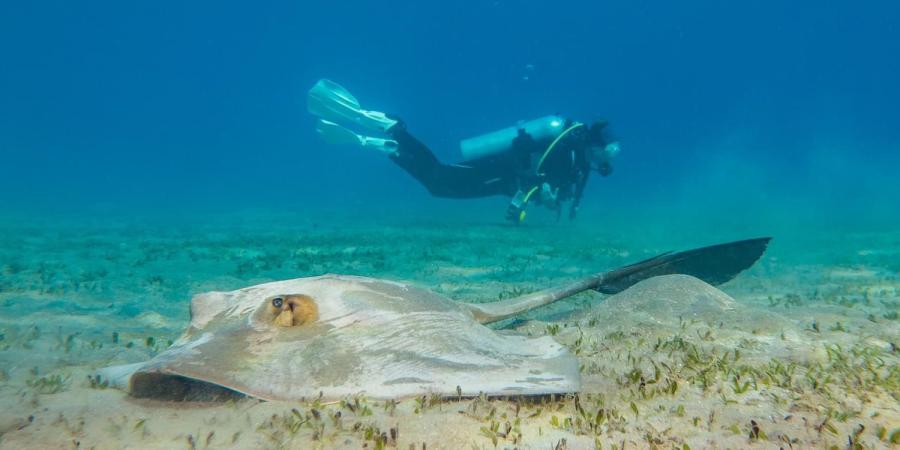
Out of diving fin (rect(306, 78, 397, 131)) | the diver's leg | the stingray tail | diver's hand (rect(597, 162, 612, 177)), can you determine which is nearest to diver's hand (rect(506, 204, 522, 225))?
the diver's leg

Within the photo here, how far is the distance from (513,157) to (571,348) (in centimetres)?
1137

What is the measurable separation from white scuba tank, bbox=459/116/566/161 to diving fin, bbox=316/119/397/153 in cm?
236

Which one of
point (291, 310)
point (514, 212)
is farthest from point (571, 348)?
point (514, 212)

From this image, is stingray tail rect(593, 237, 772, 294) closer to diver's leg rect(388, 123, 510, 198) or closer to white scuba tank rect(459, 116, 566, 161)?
white scuba tank rect(459, 116, 566, 161)

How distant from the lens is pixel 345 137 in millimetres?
16062

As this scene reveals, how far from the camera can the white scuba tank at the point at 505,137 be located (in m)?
14.1

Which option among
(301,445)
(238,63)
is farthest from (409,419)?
(238,63)

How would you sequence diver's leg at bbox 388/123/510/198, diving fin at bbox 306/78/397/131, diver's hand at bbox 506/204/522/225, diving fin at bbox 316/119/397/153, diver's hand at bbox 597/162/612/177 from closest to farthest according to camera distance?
diver's hand at bbox 597/162/612/177 → diver's hand at bbox 506/204/522/225 → diver's leg at bbox 388/123/510/198 → diving fin at bbox 316/119/397/153 → diving fin at bbox 306/78/397/131

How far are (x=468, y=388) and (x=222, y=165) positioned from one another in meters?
95.4

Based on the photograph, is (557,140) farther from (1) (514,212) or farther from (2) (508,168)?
(1) (514,212)

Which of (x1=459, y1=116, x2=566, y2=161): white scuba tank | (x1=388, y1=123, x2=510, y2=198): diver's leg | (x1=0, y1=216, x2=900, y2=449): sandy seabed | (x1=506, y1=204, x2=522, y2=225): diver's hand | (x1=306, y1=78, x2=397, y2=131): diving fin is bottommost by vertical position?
(x1=0, y1=216, x2=900, y2=449): sandy seabed

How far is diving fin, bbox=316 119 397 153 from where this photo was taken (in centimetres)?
1521

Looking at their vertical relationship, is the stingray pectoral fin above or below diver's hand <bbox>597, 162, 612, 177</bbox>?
below

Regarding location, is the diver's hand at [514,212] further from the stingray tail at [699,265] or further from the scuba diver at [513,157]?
the stingray tail at [699,265]
